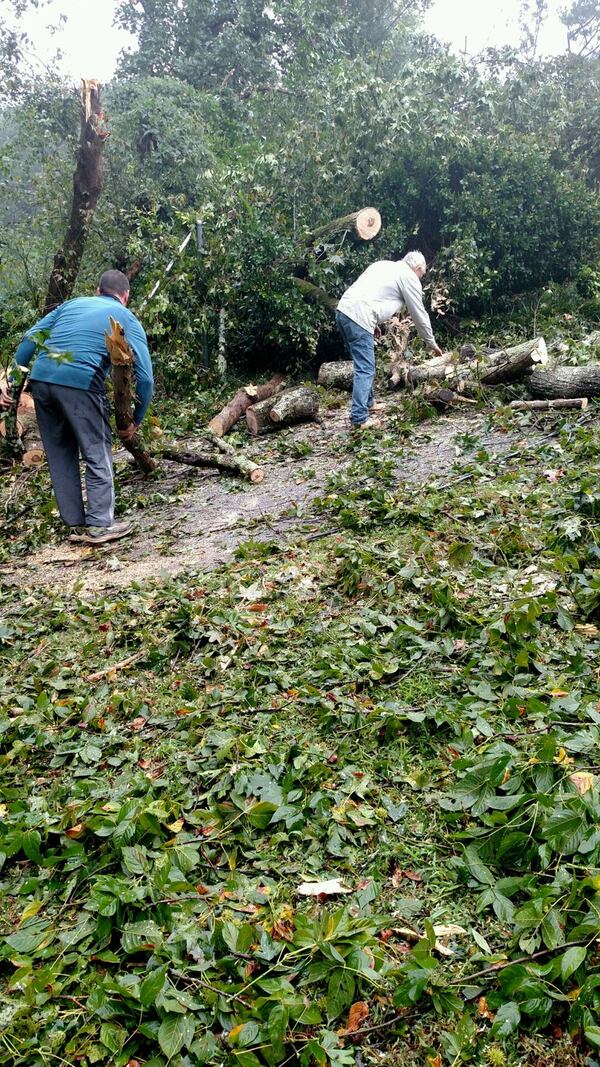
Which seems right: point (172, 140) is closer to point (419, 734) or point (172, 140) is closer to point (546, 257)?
point (546, 257)

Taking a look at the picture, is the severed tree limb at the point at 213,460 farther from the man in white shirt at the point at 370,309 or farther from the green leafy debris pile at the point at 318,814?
the green leafy debris pile at the point at 318,814

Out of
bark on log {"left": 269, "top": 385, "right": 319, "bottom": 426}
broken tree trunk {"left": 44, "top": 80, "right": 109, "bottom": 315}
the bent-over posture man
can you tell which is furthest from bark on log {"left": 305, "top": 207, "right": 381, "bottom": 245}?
the bent-over posture man

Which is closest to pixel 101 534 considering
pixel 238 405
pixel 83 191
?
pixel 238 405

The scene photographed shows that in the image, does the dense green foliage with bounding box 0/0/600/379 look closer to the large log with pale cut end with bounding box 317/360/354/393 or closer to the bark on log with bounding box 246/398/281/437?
the large log with pale cut end with bounding box 317/360/354/393

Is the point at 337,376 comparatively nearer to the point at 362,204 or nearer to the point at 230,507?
the point at 362,204

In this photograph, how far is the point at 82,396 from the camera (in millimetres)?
5031

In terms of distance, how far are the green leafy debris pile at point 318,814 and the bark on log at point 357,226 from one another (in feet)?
21.7

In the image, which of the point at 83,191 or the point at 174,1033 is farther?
the point at 83,191

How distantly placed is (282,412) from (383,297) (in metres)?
1.63

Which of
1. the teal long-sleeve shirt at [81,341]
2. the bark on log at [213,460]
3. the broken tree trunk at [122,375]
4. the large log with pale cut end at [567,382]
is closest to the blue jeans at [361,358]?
the bark on log at [213,460]

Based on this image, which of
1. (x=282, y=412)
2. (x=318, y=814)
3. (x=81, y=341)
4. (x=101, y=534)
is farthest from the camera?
(x=282, y=412)

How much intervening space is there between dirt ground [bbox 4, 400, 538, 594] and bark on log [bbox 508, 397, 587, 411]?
1.05 ft

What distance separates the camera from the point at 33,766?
277 cm

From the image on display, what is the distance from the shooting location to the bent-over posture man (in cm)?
498
